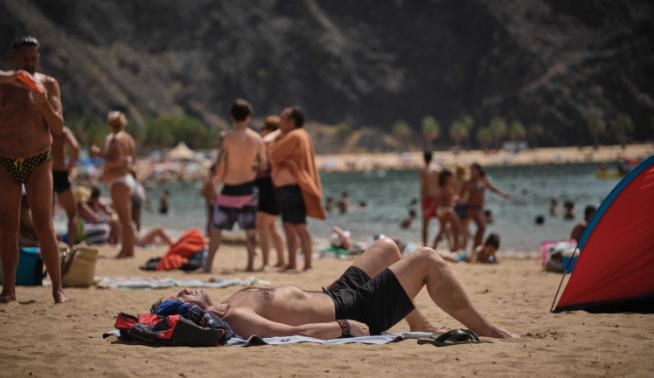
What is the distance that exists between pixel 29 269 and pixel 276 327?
12.5 ft

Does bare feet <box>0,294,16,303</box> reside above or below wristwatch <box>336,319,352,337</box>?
below

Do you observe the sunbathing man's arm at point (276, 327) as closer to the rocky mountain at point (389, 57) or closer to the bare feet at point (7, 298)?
the bare feet at point (7, 298)

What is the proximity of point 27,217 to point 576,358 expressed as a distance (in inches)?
243

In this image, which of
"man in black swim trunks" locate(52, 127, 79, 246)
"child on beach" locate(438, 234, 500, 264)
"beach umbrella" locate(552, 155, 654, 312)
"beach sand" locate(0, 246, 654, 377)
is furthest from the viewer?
"child on beach" locate(438, 234, 500, 264)

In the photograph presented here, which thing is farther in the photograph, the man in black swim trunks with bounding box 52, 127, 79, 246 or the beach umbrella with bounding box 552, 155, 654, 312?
the man in black swim trunks with bounding box 52, 127, 79, 246

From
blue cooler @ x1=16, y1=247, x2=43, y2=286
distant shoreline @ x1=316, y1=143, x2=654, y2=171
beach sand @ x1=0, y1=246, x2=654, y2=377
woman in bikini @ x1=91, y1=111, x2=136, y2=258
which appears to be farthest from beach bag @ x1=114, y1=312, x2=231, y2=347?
distant shoreline @ x1=316, y1=143, x2=654, y2=171

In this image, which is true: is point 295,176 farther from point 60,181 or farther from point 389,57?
point 389,57

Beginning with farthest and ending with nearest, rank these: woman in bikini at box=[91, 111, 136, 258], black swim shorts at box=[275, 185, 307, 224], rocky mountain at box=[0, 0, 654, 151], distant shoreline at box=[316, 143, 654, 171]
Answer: rocky mountain at box=[0, 0, 654, 151] < distant shoreline at box=[316, 143, 654, 171] < woman in bikini at box=[91, 111, 136, 258] < black swim shorts at box=[275, 185, 307, 224]

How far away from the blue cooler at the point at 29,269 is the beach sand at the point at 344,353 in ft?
4.44

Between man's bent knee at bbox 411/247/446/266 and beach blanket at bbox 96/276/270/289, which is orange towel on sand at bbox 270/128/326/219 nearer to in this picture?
beach blanket at bbox 96/276/270/289

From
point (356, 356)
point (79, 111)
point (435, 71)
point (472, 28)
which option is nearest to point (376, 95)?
point (435, 71)

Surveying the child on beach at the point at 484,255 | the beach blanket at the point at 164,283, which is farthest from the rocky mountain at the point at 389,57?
the beach blanket at the point at 164,283

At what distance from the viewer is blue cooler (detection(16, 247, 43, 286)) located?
301 inches

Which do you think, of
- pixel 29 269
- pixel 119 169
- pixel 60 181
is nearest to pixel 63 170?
pixel 60 181
